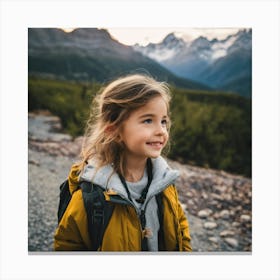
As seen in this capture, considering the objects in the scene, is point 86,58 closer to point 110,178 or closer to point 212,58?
point 212,58

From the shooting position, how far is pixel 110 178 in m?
1.58

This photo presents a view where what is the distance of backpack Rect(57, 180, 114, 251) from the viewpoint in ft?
4.87

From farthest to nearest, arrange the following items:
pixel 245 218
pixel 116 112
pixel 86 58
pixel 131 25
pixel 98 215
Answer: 1. pixel 86 58
2. pixel 245 218
3. pixel 131 25
4. pixel 116 112
5. pixel 98 215

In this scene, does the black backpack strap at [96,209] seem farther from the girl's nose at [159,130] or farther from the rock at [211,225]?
the rock at [211,225]

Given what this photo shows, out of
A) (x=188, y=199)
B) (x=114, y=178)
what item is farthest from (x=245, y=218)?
(x=114, y=178)

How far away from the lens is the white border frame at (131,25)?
7.20 feet

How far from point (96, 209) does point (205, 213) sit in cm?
111

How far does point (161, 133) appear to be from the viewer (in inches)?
65.5

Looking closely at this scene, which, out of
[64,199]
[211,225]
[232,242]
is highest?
[64,199]

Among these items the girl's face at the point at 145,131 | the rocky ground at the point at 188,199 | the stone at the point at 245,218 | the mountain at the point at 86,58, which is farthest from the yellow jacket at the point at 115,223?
the mountain at the point at 86,58

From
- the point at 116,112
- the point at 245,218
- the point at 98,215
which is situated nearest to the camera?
the point at 98,215

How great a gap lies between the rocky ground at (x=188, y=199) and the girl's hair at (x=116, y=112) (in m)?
0.81
